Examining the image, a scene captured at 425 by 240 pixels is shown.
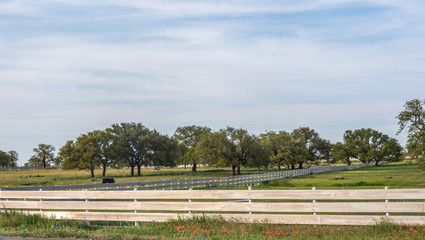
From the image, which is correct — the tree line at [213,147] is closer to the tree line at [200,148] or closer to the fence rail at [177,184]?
the tree line at [200,148]

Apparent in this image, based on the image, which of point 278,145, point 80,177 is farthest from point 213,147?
point 278,145

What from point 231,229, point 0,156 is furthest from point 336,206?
point 0,156

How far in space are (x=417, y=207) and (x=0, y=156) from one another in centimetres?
14671

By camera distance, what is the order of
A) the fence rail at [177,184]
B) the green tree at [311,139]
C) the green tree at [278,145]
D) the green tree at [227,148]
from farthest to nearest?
the green tree at [311,139]
the green tree at [278,145]
the green tree at [227,148]
the fence rail at [177,184]

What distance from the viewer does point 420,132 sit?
167 ft

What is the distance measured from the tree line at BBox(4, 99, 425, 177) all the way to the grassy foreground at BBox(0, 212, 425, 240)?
136 ft

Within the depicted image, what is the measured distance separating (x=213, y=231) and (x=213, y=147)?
66.7 metres

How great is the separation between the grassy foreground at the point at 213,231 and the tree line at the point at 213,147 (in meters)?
41.5

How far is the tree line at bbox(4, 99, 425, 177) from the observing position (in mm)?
77812

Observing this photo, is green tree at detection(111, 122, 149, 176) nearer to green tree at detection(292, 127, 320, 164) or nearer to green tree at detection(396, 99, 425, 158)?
green tree at detection(396, 99, 425, 158)

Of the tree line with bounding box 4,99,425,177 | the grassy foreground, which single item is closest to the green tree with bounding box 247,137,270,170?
the tree line with bounding box 4,99,425,177

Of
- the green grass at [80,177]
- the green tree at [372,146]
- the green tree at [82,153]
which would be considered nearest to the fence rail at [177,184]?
the green grass at [80,177]

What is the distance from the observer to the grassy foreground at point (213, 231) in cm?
1160

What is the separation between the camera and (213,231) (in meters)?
12.6
